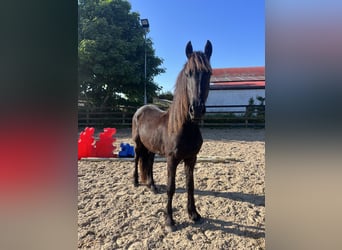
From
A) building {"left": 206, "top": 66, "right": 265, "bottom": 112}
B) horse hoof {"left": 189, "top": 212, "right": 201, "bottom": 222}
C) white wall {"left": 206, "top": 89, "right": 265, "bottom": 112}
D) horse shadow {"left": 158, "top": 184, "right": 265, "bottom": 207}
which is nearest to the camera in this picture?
horse hoof {"left": 189, "top": 212, "right": 201, "bottom": 222}

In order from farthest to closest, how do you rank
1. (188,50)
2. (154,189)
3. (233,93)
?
(233,93) → (154,189) → (188,50)

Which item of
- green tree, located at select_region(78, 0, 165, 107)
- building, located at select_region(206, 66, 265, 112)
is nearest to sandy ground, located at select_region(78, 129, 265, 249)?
green tree, located at select_region(78, 0, 165, 107)

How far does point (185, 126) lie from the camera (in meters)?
2.26

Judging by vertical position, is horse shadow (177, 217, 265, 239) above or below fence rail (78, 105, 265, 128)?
below

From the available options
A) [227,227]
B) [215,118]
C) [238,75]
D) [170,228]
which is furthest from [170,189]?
[238,75]

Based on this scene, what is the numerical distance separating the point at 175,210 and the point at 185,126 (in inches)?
42.7

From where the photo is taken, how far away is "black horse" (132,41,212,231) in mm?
1901

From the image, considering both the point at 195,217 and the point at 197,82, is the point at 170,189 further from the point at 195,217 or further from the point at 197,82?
the point at 197,82

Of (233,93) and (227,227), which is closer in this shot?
(227,227)

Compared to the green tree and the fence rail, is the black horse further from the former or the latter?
the green tree

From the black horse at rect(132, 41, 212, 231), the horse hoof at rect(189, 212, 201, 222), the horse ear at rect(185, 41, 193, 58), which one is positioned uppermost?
the horse ear at rect(185, 41, 193, 58)
